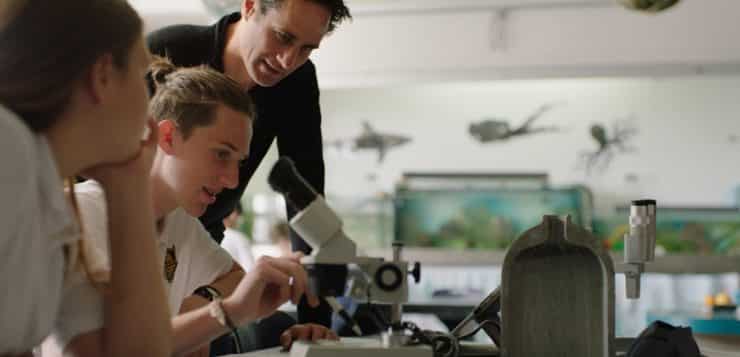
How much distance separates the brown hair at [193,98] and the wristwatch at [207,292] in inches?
10.9

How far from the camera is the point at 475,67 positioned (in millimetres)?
4887

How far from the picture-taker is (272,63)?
185cm

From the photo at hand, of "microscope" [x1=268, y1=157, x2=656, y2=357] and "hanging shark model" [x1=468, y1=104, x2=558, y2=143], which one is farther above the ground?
"hanging shark model" [x1=468, y1=104, x2=558, y2=143]

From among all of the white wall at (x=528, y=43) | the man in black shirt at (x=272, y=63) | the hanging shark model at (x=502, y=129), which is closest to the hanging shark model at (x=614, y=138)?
the hanging shark model at (x=502, y=129)

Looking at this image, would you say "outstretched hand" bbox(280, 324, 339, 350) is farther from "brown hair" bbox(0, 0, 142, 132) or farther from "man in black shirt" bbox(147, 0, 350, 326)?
"brown hair" bbox(0, 0, 142, 132)

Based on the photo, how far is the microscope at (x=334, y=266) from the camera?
1032mm

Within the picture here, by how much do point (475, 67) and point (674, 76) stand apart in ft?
3.54

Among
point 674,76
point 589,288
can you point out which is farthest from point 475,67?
point 589,288

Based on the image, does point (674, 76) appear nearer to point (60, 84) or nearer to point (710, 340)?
point (710, 340)

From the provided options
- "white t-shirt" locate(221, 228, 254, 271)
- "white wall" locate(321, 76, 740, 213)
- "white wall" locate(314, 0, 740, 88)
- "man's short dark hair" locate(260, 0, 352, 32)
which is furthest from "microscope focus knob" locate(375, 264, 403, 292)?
"white wall" locate(321, 76, 740, 213)

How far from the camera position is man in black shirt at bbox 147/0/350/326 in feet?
6.02

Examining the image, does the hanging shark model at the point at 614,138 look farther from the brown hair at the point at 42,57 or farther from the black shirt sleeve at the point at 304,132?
the brown hair at the point at 42,57

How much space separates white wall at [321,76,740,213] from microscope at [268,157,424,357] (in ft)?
13.3

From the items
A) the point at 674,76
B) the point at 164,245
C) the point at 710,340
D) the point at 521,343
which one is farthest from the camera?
the point at 674,76
